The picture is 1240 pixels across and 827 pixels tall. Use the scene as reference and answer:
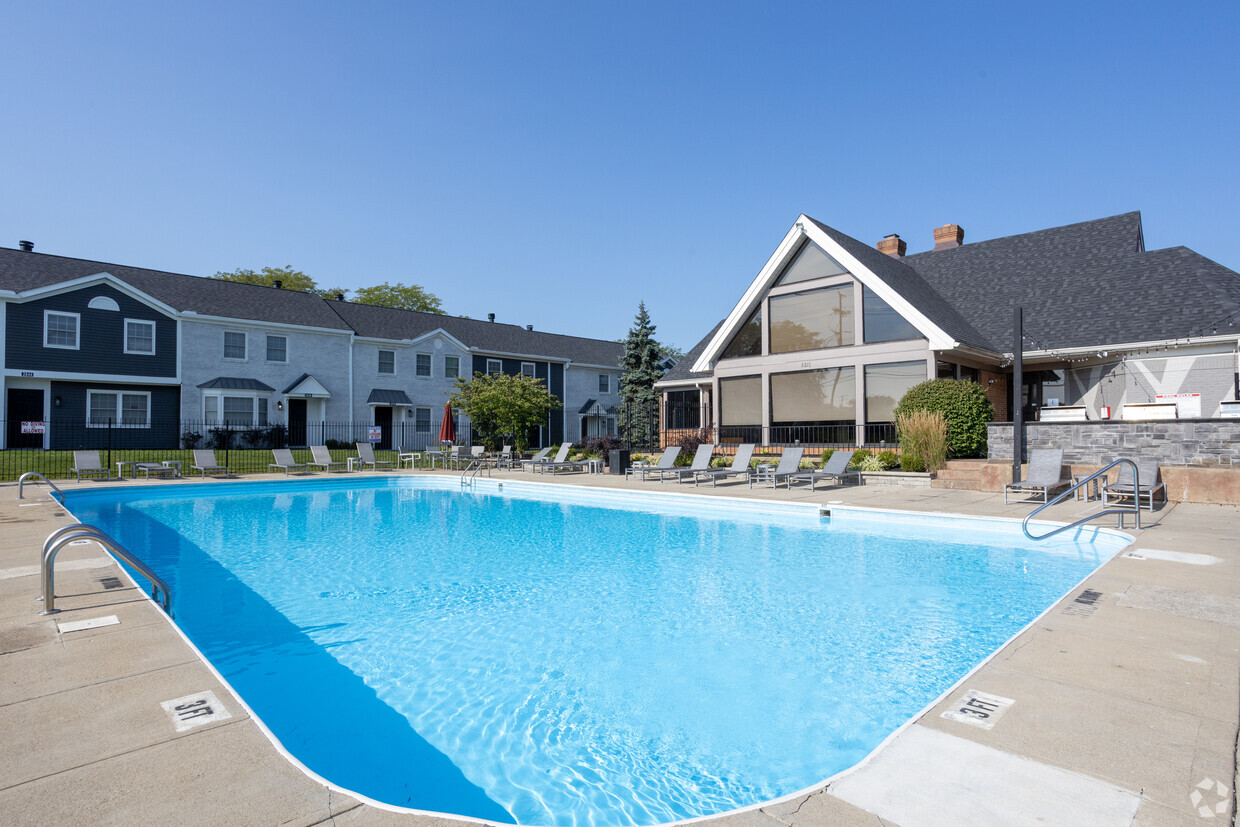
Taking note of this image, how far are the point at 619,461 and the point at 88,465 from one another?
14.5m

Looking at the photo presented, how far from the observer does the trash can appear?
19.5m

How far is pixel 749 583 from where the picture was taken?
7281 millimetres

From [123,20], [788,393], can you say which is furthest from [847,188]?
[123,20]

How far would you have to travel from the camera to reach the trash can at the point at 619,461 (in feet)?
63.8

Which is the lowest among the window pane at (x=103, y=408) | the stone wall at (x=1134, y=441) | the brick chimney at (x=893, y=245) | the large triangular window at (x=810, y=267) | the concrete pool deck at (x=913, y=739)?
the concrete pool deck at (x=913, y=739)

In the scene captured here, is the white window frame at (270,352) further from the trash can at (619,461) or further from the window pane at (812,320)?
the window pane at (812,320)

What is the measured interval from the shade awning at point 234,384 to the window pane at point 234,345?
1.03 meters

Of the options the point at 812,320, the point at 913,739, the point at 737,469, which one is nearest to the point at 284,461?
the point at 737,469

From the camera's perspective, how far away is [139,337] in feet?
79.4

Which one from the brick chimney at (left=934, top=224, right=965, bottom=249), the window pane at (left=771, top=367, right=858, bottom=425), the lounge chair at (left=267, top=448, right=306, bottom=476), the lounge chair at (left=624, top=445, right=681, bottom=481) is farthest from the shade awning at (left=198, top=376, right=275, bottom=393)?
the brick chimney at (left=934, top=224, right=965, bottom=249)

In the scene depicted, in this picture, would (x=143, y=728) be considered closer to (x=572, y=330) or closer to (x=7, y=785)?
(x=7, y=785)

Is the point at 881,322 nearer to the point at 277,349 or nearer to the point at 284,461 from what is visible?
the point at 284,461

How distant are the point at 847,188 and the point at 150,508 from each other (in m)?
21.8

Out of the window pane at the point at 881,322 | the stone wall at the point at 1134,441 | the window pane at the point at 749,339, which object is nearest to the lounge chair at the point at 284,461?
the window pane at the point at 749,339
